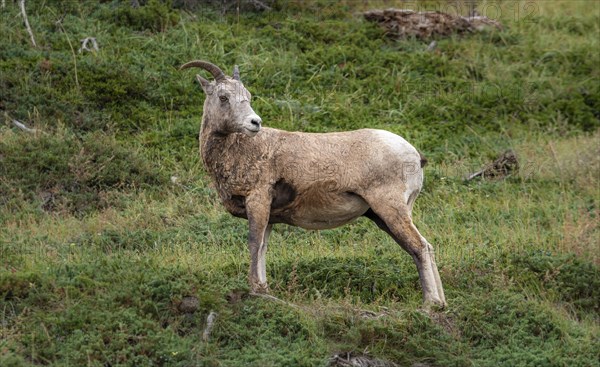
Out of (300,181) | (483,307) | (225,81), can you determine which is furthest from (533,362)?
(225,81)

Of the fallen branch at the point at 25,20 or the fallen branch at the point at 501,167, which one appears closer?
the fallen branch at the point at 501,167

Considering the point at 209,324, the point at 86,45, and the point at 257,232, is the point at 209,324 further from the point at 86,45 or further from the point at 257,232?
the point at 86,45

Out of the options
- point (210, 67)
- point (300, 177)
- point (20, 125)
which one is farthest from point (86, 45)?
point (300, 177)

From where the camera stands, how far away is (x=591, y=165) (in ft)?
48.5

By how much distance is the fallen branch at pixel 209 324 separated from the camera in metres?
8.82

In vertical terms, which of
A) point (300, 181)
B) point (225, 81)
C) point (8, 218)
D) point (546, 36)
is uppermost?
point (225, 81)

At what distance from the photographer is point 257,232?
9.34 m

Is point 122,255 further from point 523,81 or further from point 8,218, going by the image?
point 523,81

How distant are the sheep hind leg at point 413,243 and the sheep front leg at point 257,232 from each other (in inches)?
40.5

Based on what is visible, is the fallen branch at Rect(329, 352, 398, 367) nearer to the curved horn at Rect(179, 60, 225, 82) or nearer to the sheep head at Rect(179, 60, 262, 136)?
the sheep head at Rect(179, 60, 262, 136)

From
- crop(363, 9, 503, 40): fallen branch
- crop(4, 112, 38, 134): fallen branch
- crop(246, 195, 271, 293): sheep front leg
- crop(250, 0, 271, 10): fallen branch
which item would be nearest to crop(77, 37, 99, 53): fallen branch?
crop(4, 112, 38, 134): fallen branch

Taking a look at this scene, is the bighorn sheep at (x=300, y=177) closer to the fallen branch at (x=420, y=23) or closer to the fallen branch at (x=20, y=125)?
the fallen branch at (x=20, y=125)

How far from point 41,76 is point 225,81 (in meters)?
6.37

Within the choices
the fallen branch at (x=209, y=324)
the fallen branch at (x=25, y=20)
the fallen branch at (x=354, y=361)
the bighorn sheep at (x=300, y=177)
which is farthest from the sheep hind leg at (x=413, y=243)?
the fallen branch at (x=25, y=20)
